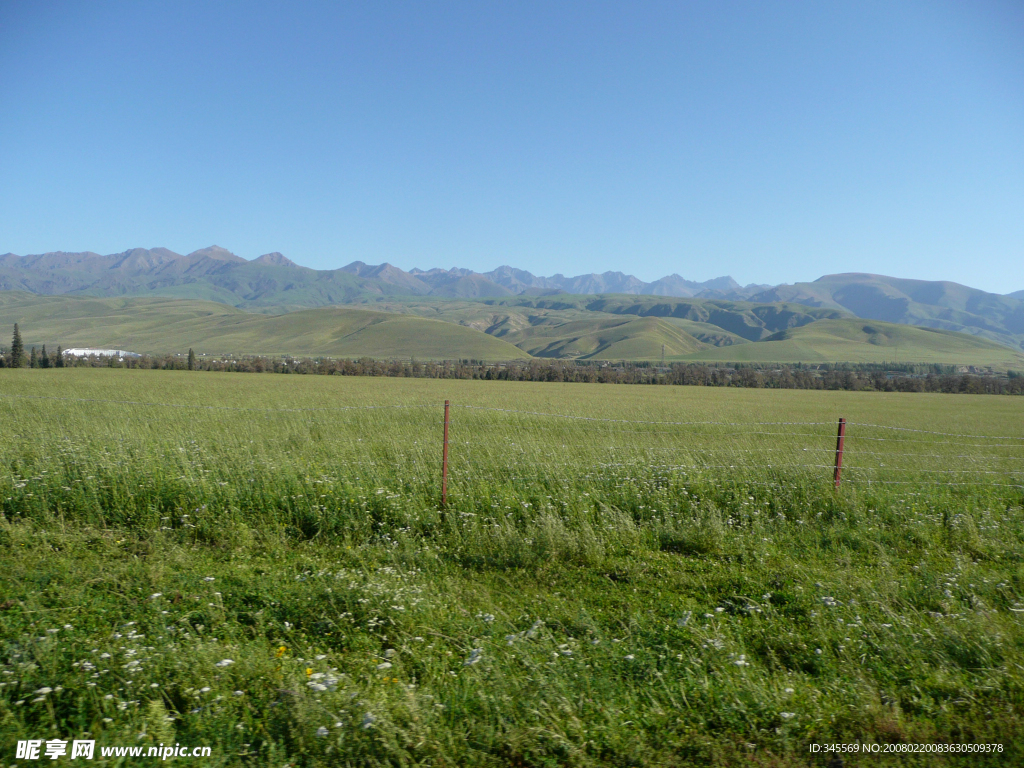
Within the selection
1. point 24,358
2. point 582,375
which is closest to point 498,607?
point 582,375

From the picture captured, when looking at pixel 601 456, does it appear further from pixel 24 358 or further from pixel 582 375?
pixel 24 358

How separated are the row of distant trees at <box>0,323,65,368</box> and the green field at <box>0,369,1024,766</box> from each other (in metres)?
66.7

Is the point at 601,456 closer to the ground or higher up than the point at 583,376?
higher up

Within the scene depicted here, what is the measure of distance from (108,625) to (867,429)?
32.3 meters

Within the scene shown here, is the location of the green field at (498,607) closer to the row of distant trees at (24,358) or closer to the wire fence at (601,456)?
the wire fence at (601,456)

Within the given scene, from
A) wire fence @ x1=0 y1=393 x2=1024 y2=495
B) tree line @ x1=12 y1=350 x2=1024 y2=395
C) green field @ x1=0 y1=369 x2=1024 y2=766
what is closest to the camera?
green field @ x1=0 y1=369 x2=1024 y2=766

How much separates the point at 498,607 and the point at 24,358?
3203 inches

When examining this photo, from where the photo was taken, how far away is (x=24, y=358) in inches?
2579

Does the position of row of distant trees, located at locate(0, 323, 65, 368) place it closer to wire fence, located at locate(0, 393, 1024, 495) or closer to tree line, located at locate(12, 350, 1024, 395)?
tree line, located at locate(12, 350, 1024, 395)

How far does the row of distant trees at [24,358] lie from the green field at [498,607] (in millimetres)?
66694

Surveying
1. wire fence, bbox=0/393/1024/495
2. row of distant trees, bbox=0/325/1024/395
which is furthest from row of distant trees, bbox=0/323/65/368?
wire fence, bbox=0/393/1024/495

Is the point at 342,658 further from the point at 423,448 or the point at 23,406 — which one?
the point at 23,406

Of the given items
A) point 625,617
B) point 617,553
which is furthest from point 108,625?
point 617,553

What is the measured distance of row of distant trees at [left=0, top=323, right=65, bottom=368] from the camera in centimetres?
6254
